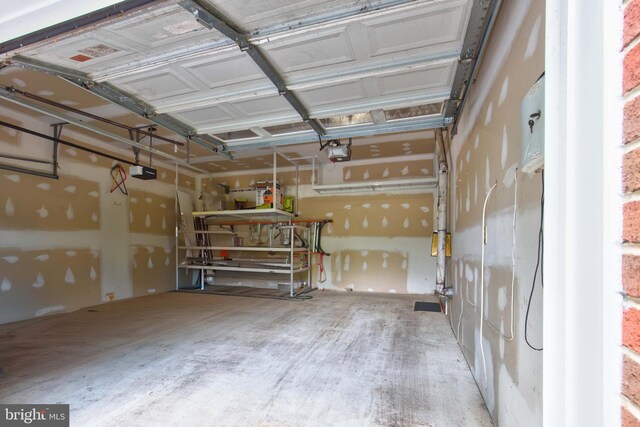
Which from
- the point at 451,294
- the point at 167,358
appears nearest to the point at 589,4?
the point at 167,358

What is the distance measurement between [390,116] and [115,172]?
4.44 m

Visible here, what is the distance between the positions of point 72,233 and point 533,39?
17.5ft

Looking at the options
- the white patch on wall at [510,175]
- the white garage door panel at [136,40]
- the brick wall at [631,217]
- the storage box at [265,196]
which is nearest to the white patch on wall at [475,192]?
the white patch on wall at [510,175]

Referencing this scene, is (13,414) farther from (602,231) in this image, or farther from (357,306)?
(357,306)

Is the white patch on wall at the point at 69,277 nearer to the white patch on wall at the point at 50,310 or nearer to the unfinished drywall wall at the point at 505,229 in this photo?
the white patch on wall at the point at 50,310

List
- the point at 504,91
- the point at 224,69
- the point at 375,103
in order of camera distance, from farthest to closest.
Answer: the point at 375,103, the point at 224,69, the point at 504,91

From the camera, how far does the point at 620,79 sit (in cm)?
45

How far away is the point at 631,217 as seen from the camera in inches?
17.0

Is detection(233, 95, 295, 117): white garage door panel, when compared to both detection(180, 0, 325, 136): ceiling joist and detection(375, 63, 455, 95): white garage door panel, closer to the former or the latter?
detection(180, 0, 325, 136): ceiling joist

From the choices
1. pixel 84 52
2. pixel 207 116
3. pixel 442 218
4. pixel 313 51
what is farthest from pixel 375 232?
pixel 84 52

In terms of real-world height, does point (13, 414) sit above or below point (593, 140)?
below

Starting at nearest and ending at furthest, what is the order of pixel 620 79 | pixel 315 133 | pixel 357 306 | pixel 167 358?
1. pixel 620 79
2. pixel 167 358
3. pixel 315 133
4. pixel 357 306

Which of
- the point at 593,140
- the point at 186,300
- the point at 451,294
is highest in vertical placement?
the point at 593,140

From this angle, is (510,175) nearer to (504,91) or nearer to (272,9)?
(504,91)
